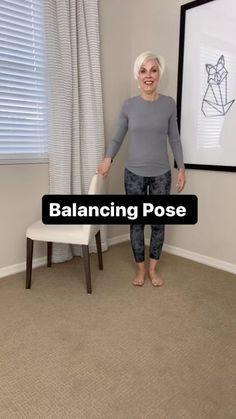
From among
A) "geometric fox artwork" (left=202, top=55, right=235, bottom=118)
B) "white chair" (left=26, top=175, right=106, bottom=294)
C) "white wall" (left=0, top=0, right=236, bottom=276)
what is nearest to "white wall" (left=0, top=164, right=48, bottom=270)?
"white wall" (left=0, top=0, right=236, bottom=276)

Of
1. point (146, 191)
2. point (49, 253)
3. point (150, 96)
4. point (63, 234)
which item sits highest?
point (150, 96)

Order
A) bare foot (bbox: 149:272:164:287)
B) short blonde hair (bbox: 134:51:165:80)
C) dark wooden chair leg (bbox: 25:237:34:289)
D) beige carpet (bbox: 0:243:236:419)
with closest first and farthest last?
1. beige carpet (bbox: 0:243:236:419)
2. short blonde hair (bbox: 134:51:165:80)
3. dark wooden chair leg (bbox: 25:237:34:289)
4. bare foot (bbox: 149:272:164:287)

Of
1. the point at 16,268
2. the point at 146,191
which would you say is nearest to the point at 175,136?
the point at 146,191

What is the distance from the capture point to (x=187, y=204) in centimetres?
226

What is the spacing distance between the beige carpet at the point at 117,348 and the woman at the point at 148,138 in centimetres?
33

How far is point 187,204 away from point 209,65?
1.04m

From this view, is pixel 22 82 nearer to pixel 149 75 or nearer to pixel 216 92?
pixel 149 75

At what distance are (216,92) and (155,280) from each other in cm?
143

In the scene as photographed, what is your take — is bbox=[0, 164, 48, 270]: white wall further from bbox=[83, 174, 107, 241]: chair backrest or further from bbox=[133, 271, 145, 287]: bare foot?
bbox=[133, 271, 145, 287]: bare foot

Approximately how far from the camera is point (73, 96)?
7.41 ft

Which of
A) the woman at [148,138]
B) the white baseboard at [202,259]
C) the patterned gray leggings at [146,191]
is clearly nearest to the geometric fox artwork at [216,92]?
the woman at [148,138]

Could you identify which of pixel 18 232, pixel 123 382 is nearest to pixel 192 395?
pixel 123 382

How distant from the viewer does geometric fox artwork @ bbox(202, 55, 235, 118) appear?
7.00 ft

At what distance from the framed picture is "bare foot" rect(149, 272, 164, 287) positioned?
93 cm
